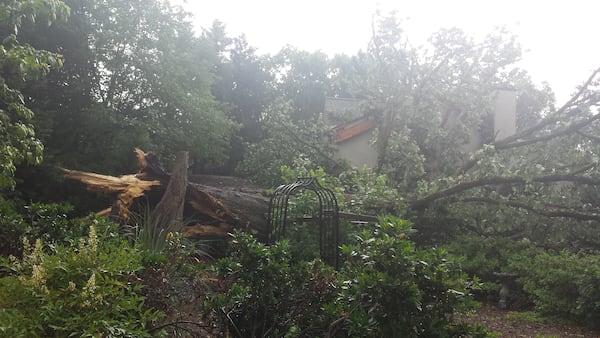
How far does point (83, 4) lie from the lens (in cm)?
1628

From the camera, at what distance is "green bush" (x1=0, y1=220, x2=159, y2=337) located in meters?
2.62

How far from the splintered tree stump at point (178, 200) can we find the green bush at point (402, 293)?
4302 millimetres

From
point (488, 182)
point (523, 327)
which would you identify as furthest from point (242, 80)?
point (523, 327)

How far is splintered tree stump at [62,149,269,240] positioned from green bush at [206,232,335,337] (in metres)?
3.15

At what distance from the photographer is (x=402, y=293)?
3158 millimetres

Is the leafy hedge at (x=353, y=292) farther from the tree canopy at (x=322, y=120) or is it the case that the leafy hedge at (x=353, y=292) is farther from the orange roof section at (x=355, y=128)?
the orange roof section at (x=355, y=128)

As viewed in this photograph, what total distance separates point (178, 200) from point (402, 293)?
17.1 ft

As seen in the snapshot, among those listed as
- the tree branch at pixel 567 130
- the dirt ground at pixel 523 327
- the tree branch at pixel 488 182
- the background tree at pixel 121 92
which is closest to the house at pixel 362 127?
the background tree at pixel 121 92

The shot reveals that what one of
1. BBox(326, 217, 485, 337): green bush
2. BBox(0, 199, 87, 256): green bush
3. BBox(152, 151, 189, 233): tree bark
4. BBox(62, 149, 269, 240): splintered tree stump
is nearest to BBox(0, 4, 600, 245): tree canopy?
BBox(0, 199, 87, 256): green bush

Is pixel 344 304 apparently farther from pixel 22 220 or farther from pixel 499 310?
pixel 499 310

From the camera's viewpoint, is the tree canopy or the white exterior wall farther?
the white exterior wall

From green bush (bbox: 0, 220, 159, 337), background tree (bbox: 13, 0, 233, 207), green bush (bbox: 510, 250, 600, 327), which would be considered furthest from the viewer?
background tree (bbox: 13, 0, 233, 207)

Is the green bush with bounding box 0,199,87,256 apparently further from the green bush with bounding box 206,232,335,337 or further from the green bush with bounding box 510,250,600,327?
the green bush with bounding box 510,250,600,327

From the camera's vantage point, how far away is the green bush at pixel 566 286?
6660 mm
